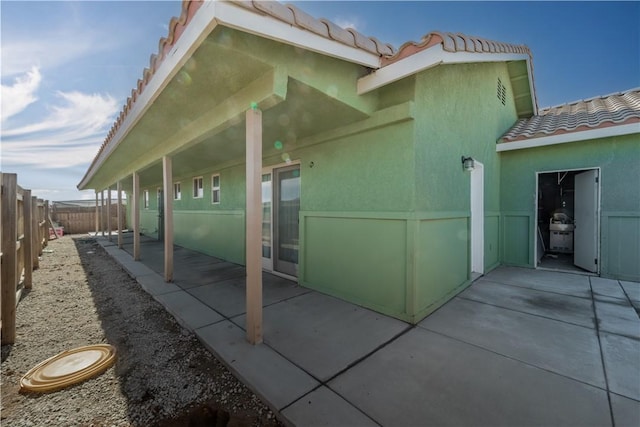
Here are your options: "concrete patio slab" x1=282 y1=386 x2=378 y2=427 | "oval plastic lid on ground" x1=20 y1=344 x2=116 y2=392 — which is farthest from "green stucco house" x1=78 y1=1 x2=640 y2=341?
"oval plastic lid on ground" x1=20 y1=344 x2=116 y2=392

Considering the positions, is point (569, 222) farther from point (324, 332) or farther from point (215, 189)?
point (215, 189)

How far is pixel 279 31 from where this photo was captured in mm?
2047

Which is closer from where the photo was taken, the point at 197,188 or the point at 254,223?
the point at 254,223

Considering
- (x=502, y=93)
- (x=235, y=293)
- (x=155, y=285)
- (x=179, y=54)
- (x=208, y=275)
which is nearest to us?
(x=179, y=54)

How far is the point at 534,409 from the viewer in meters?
1.86

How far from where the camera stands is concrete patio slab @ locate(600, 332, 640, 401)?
2.07m

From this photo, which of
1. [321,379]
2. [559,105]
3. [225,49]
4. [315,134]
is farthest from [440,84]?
[559,105]

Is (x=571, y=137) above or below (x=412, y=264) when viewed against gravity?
above

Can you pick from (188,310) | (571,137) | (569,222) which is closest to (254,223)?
(188,310)

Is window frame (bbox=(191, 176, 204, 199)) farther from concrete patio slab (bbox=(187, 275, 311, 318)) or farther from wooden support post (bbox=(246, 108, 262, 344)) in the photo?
wooden support post (bbox=(246, 108, 262, 344))

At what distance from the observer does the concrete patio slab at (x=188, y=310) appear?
3336 millimetres

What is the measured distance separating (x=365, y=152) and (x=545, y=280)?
480 centimetres

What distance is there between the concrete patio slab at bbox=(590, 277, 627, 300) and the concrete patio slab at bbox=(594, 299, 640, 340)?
35 cm

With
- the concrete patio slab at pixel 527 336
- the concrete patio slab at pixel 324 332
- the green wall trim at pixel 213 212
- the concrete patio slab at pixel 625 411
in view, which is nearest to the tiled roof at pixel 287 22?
the concrete patio slab at pixel 324 332
